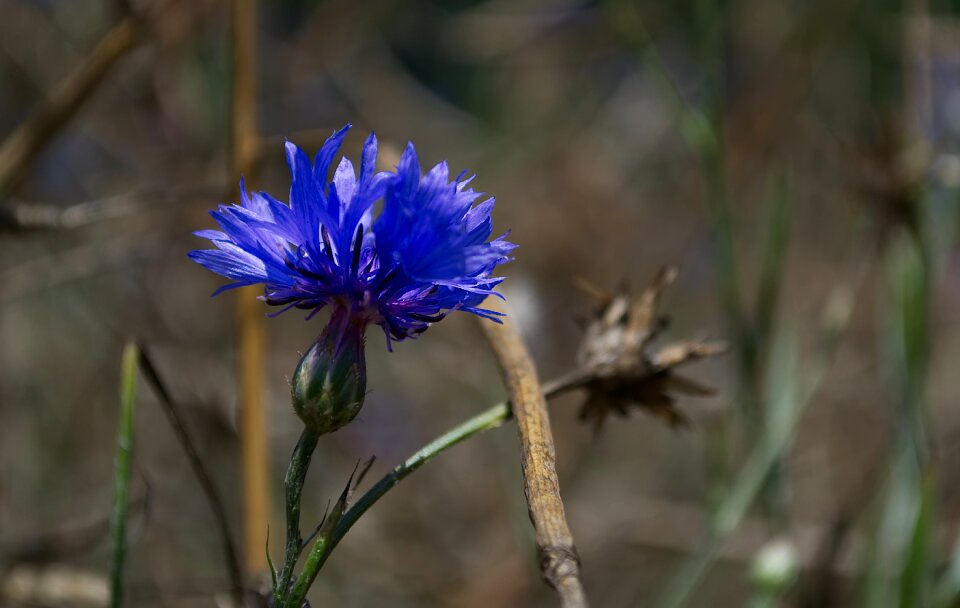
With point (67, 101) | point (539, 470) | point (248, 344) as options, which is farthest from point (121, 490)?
point (67, 101)

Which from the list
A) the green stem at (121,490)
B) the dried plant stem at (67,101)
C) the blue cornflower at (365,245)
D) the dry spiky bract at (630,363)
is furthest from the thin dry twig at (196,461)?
the dried plant stem at (67,101)

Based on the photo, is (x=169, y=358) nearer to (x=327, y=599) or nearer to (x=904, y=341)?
(x=327, y=599)

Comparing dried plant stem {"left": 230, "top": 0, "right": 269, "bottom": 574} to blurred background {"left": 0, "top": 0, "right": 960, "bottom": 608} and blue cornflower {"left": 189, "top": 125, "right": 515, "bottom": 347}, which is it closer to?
blurred background {"left": 0, "top": 0, "right": 960, "bottom": 608}

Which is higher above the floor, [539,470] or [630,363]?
[630,363]

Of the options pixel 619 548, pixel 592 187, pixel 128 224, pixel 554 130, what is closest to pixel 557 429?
pixel 619 548

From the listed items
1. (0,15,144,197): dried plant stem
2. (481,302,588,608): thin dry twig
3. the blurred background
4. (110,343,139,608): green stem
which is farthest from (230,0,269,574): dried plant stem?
(481,302,588,608): thin dry twig

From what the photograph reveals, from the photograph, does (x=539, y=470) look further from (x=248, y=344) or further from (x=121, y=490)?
(x=248, y=344)

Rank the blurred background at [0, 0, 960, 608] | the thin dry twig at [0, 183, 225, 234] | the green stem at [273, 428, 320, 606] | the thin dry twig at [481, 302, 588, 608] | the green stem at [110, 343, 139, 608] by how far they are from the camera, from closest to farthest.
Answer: the thin dry twig at [481, 302, 588, 608]
the green stem at [273, 428, 320, 606]
the green stem at [110, 343, 139, 608]
the thin dry twig at [0, 183, 225, 234]
the blurred background at [0, 0, 960, 608]
